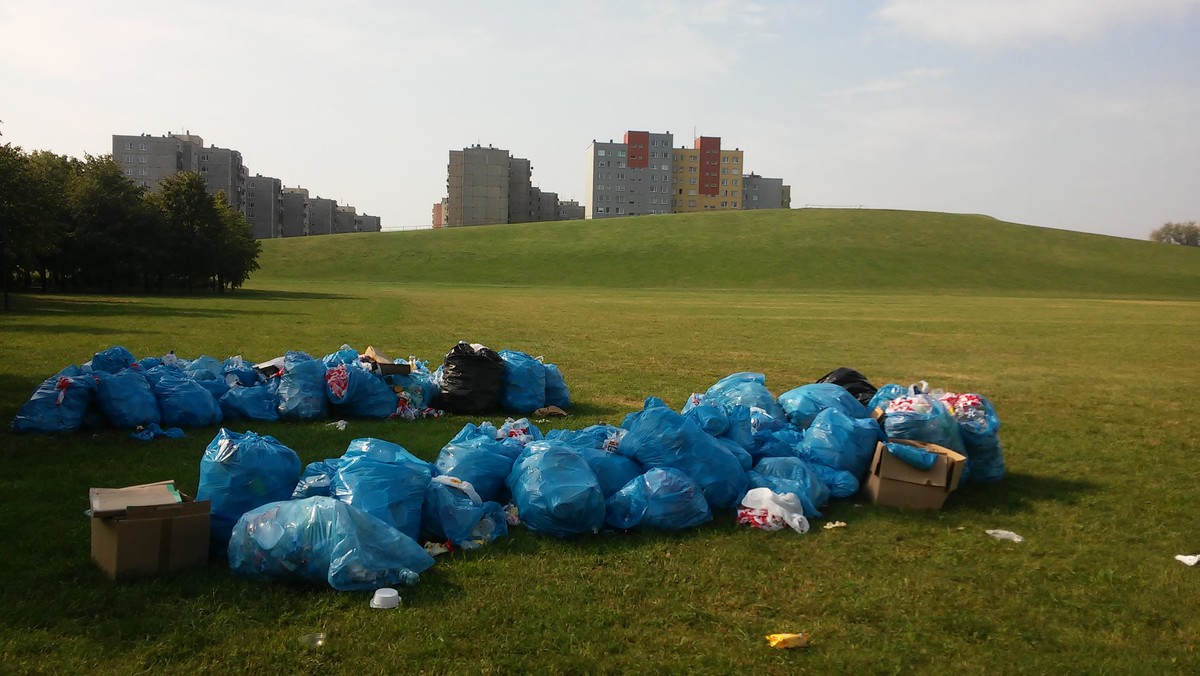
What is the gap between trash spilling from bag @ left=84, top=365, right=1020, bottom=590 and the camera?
13.4ft

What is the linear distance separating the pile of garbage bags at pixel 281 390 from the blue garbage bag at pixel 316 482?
3.19 metres

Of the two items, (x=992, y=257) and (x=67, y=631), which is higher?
(x=992, y=257)

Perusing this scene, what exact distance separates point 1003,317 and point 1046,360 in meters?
16.1

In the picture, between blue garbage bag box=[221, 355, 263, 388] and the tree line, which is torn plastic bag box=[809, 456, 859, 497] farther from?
the tree line

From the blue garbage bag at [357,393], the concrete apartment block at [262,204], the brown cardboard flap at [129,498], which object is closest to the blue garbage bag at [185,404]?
the blue garbage bag at [357,393]

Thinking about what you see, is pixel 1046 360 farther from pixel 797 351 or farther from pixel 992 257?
pixel 992 257

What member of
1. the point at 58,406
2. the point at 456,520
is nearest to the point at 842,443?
the point at 456,520

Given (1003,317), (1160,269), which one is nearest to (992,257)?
(1160,269)

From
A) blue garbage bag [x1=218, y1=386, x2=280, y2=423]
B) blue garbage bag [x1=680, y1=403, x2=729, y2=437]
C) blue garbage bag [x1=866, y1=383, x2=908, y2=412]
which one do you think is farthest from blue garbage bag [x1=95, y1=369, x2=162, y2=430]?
blue garbage bag [x1=866, y1=383, x2=908, y2=412]

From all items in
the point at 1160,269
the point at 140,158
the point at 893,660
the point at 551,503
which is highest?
the point at 140,158

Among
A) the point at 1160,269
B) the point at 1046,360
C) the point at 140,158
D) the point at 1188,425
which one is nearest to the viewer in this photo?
the point at 1188,425

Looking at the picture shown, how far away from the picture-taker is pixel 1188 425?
937 cm

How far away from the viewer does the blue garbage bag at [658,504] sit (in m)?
5.07

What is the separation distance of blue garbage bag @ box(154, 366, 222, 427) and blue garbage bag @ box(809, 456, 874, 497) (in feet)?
18.8
